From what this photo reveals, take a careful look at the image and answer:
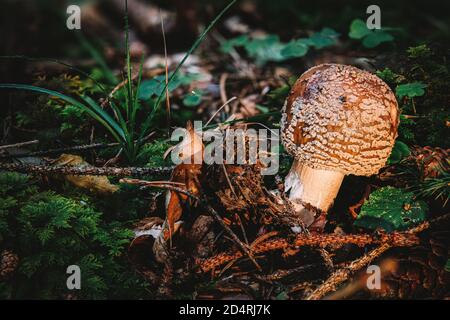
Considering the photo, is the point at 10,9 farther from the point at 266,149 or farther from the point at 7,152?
the point at 266,149

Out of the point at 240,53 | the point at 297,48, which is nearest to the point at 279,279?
the point at 297,48

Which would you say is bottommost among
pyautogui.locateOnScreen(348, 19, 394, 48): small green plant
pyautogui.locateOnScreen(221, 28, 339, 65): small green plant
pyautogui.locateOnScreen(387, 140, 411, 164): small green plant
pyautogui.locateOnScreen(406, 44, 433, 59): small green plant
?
pyautogui.locateOnScreen(387, 140, 411, 164): small green plant

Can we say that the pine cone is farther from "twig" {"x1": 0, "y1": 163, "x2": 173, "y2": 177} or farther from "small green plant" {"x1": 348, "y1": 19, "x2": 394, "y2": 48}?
"small green plant" {"x1": 348, "y1": 19, "x2": 394, "y2": 48}

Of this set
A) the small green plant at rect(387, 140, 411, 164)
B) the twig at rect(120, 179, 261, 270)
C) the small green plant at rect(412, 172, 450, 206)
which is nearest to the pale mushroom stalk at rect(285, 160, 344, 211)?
the small green plant at rect(387, 140, 411, 164)

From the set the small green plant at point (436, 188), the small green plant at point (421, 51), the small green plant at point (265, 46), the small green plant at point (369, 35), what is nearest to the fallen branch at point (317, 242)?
the small green plant at point (436, 188)

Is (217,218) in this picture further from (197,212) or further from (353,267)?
(353,267)
